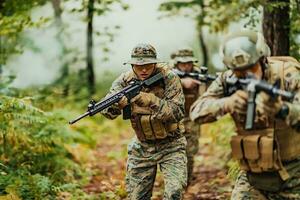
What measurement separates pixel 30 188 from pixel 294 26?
14.9ft

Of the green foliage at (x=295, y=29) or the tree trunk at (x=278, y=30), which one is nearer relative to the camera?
the green foliage at (x=295, y=29)

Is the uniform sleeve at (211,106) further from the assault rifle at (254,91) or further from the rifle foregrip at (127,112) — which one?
the rifle foregrip at (127,112)

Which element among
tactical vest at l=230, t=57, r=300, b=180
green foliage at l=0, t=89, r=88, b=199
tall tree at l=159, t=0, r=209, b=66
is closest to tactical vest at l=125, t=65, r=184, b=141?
green foliage at l=0, t=89, r=88, b=199

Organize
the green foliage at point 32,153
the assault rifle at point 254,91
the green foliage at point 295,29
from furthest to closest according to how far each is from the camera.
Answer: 1. the green foliage at point 295,29
2. the green foliage at point 32,153
3. the assault rifle at point 254,91

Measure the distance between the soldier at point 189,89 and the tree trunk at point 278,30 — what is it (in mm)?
1365

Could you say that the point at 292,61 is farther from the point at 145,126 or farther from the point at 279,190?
the point at 145,126

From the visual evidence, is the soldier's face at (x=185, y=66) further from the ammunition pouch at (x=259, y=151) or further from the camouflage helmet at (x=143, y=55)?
the ammunition pouch at (x=259, y=151)

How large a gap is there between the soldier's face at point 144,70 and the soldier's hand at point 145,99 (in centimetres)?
24

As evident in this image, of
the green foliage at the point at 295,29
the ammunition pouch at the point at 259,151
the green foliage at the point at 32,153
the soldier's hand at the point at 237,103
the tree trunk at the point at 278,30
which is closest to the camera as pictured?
the soldier's hand at the point at 237,103

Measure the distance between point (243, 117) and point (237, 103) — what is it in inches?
8.6

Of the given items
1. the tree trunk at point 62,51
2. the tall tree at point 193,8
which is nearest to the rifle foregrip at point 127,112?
the tall tree at point 193,8

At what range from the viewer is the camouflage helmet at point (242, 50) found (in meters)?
4.85

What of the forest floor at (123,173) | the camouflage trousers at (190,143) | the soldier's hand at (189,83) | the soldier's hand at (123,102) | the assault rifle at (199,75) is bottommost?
the forest floor at (123,173)

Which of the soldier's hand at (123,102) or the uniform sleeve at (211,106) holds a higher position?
the uniform sleeve at (211,106)
